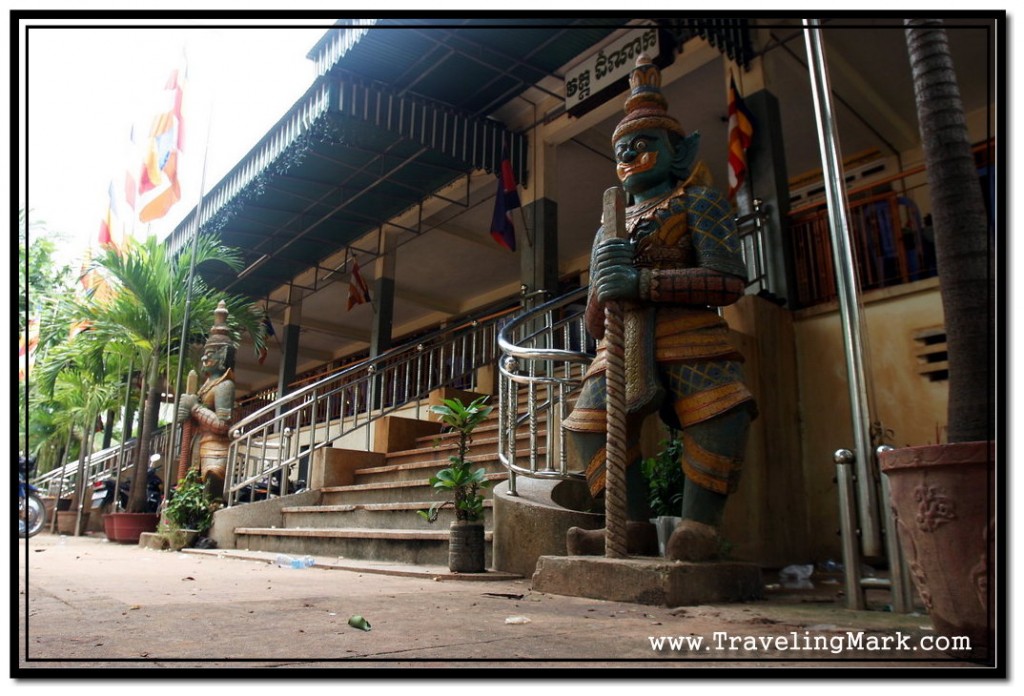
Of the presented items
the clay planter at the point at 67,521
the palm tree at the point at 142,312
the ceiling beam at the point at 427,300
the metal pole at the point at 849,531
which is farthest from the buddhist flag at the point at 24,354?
the ceiling beam at the point at 427,300

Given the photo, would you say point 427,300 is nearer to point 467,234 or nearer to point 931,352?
point 467,234

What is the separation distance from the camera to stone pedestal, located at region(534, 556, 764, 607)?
9.11 feet

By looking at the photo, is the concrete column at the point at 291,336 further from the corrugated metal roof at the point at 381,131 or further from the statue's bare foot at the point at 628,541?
the statue's bare foot at the point at 628,541

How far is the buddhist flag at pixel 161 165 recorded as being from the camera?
26.2 feet

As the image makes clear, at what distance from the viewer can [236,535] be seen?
6934mm

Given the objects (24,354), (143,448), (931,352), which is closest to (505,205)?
(143,448)

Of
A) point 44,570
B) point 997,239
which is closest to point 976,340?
point 997,239

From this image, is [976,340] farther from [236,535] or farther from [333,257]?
[333,257]

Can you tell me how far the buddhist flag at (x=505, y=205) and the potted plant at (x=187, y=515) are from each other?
14.7ft

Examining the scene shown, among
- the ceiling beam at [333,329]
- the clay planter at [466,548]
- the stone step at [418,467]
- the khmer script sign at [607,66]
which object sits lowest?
the clay planter at [466,548]

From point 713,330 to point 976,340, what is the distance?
1.44 metres

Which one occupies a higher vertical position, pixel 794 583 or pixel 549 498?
pixel 549 498

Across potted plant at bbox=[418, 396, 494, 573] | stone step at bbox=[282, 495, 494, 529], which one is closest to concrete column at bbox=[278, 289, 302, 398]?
stone step at bbox=[282, 495, 494, 529]

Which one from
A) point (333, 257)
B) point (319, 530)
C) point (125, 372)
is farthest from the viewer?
point (333, 257)
